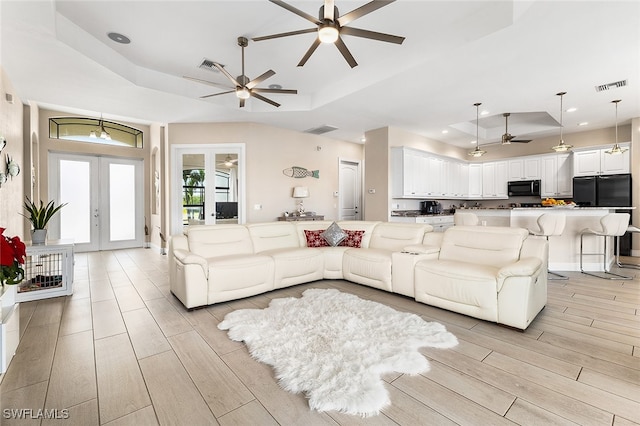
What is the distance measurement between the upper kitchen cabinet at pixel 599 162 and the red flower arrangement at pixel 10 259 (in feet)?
31.4

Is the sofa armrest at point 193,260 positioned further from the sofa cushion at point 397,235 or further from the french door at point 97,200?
the french door at point 97,200

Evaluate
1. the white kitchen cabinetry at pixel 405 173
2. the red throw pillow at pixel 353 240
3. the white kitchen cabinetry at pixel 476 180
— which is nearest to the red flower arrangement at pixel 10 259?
the red throw pillow at pixel 353 240

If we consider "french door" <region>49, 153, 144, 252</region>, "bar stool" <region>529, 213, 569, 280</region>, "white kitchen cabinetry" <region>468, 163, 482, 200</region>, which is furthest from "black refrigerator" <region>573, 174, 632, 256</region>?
"french door" <region>49, 153, 144, 252</region>

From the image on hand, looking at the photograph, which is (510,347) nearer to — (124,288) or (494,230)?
(494,230)

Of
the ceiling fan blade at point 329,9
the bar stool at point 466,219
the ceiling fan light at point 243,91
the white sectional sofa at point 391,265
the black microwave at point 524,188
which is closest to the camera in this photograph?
the ceiling fan blade at point 329,9

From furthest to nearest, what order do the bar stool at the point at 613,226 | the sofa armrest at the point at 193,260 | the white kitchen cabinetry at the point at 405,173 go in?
the white kitchen cabinetry at the point at 405,173, the bar stool at the point at 613,226, the sofa armrest at the point at 193,260

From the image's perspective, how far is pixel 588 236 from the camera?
4809 mm

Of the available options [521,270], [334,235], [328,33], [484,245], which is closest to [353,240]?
[334,235]

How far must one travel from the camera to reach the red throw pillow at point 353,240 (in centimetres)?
456

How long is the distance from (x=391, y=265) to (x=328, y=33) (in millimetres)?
2695

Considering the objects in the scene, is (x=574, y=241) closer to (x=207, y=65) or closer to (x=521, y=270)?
(x=521, y=270)

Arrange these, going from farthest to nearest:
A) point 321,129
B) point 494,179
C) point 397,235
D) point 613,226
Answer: point 494,179, point 321,129, point 613,226, point 397,235

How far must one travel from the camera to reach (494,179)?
Result: 324 inches

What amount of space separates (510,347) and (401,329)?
87 centimetres
